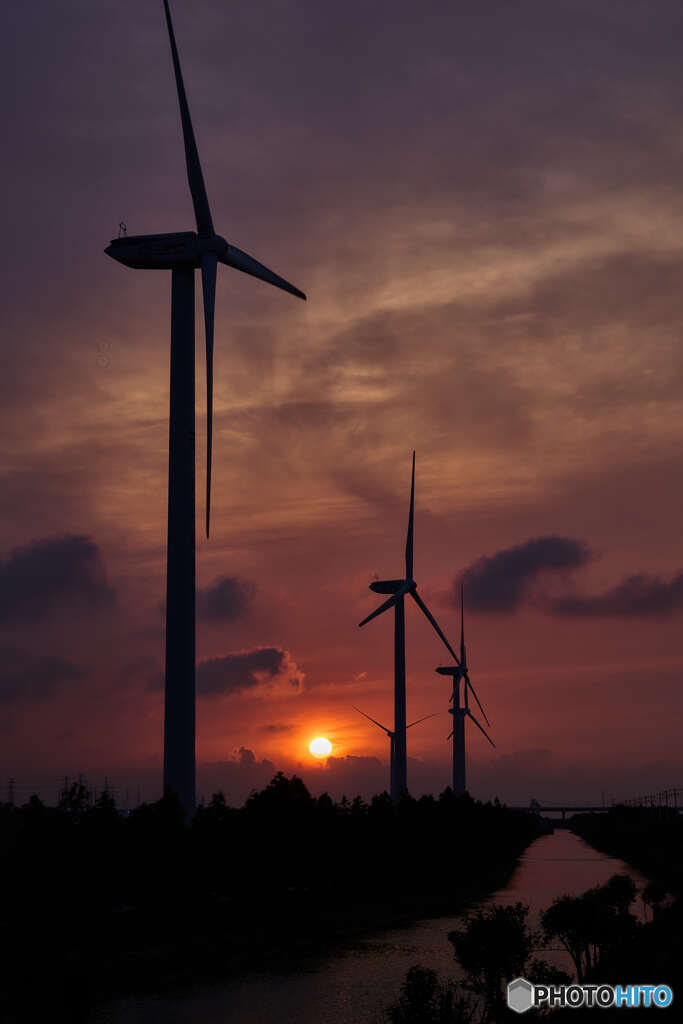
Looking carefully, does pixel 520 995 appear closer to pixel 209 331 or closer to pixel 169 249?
pixel 209 331

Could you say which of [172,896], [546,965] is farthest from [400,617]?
[546,965]

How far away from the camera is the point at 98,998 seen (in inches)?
3204

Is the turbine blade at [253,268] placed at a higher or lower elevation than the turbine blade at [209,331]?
higher

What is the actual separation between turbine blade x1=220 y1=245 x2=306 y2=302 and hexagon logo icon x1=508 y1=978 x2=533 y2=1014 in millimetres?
66074

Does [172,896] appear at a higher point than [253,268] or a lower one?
lower

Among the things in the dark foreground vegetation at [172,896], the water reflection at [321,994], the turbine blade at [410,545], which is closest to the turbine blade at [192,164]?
the dark foreground vegetation at [172,896]

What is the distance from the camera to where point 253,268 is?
106062 mm

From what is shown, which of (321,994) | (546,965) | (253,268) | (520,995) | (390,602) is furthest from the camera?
(390,602)

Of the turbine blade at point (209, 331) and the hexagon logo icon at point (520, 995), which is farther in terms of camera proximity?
the turbine blade at point (209, 331)

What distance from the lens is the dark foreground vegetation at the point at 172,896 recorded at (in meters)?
91.9

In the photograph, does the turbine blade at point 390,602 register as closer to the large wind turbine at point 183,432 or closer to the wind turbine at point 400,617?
the wind turbine at point 400,617

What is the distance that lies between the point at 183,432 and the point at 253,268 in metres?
18.8

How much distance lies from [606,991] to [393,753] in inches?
5353

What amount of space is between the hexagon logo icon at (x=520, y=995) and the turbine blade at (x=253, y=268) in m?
66.1
